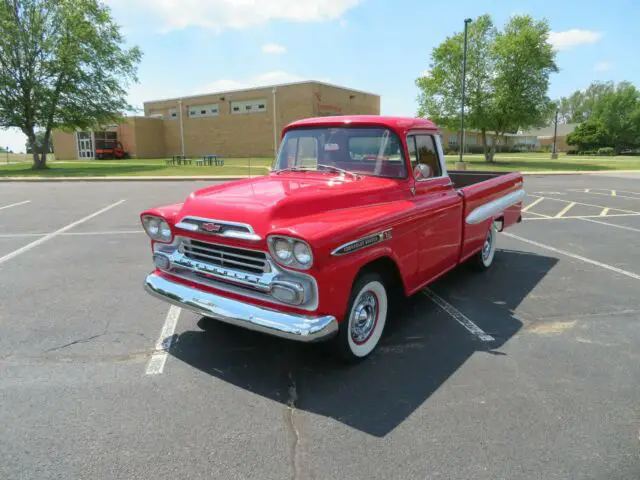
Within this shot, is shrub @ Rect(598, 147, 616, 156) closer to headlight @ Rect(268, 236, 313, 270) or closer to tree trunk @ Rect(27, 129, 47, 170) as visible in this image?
tree trunk @ Rect(27, 129, 47, 170)

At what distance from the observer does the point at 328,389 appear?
319 centimetres

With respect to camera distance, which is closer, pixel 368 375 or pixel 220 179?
pixel 368 375

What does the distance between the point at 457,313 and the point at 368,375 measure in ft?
5.38

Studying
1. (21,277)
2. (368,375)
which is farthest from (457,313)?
(21,277)

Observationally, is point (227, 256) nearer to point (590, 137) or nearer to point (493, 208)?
point (493, 208)

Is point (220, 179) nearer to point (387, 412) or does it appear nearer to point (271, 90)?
point (387, 412)

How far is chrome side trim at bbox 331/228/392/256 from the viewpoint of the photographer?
3051 millimetres

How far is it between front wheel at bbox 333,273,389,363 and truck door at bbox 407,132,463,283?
2.03ft

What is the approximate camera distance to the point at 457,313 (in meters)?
4.62

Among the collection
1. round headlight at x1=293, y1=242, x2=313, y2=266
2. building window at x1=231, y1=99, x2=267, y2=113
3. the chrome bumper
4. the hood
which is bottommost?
the chrome bumper

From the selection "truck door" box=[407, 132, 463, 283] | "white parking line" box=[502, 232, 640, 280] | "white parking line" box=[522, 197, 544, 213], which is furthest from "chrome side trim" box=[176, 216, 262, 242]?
"white parking line" box=[522, 197, 544, 213]

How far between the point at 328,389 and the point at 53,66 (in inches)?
1390

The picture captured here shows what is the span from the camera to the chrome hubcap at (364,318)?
3.50 meters

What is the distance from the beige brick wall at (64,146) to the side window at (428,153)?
58.5 metres
